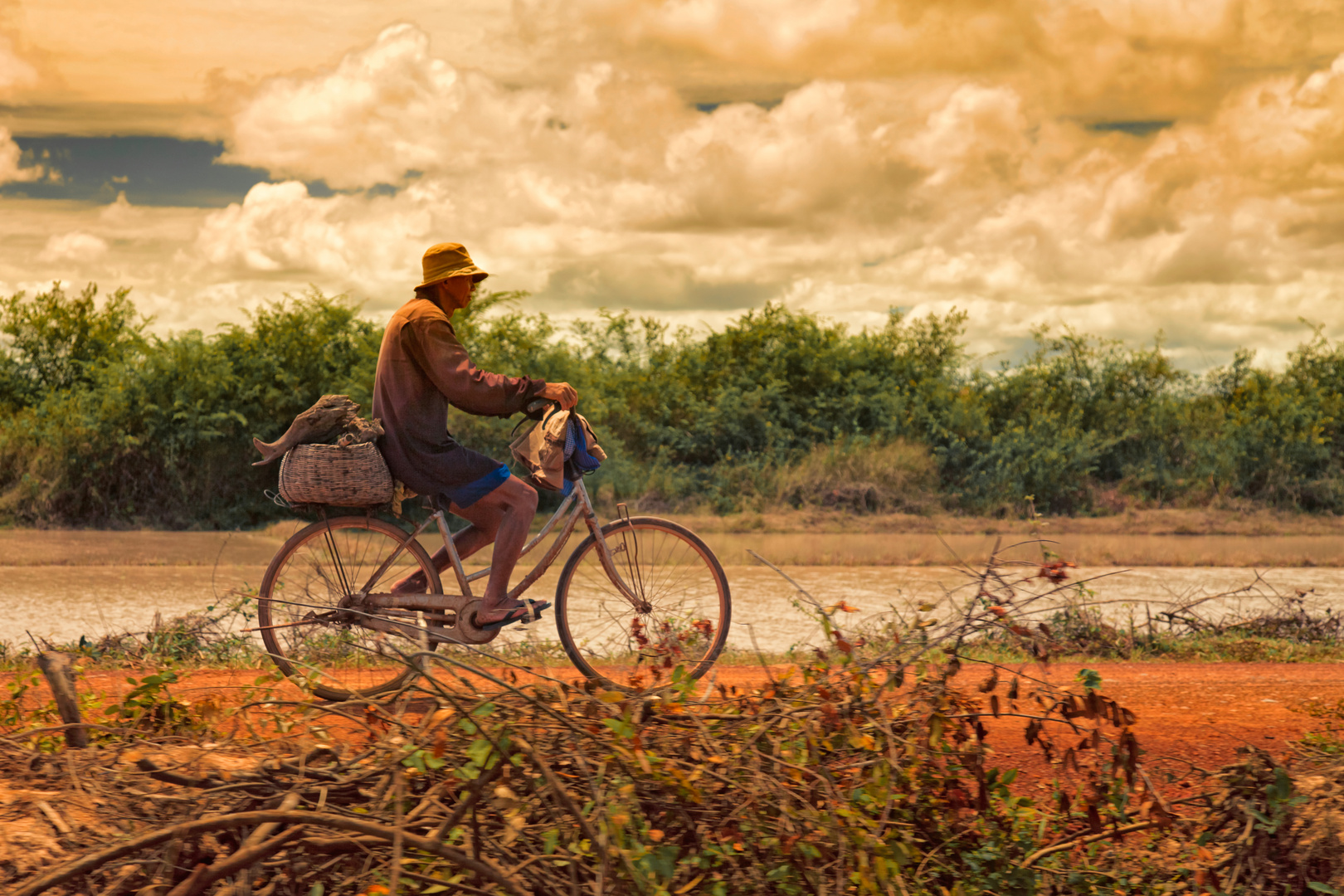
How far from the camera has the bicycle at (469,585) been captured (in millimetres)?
4777

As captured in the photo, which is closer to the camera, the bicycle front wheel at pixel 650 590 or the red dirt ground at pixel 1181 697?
the red dirt ground at pixel 1181 697

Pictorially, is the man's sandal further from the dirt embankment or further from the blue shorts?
the blue shorts

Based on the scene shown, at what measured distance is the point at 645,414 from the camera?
20672 mm

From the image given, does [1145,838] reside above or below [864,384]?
below

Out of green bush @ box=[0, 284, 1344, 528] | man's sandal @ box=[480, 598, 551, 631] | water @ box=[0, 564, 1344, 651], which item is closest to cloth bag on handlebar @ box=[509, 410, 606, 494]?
man's sandal @ box=[480, 598, 551, 631]

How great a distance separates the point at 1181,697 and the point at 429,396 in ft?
13.2

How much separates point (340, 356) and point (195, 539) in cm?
407

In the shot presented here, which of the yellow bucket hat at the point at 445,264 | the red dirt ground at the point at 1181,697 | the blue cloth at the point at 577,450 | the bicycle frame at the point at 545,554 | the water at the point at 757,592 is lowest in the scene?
the red dirt ground at the point at 1181,697

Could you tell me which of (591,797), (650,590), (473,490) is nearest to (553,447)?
(473,490)

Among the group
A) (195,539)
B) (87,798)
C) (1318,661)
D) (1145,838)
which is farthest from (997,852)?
(195,539)

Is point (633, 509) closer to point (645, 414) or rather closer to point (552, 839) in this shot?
point (645, 414)

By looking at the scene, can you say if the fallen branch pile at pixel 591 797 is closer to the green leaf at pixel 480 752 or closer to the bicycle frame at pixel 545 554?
the green leaf at pixel 480 752

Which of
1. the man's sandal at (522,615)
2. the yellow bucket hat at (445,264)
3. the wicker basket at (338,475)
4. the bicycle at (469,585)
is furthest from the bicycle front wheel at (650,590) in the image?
the yellow bucket hat at (445,264)

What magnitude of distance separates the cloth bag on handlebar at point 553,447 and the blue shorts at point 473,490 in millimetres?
131
